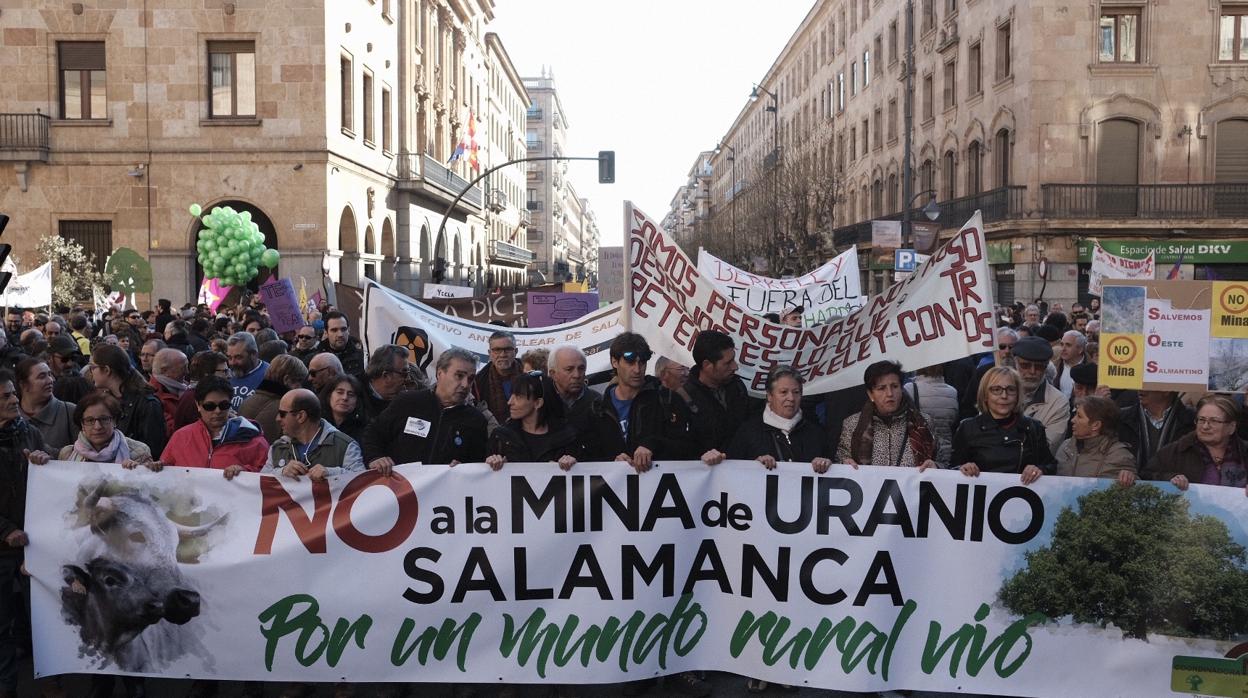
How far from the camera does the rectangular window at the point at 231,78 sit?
2659 centimetres

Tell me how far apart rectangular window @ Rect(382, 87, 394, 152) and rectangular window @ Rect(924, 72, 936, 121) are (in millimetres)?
20077

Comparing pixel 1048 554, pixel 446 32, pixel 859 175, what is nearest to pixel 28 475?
pixel 1048 554

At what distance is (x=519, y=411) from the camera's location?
5.66 metres

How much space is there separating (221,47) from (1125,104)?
2479 centimetres

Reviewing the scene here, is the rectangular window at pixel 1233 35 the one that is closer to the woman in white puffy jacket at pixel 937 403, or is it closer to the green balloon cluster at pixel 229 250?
the green balloon cluster at pixel 229 250

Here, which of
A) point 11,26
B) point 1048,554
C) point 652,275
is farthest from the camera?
point 11,26

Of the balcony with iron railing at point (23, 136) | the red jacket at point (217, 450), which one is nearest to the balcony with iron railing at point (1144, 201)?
the balcony with iron railing at point (23, 136)

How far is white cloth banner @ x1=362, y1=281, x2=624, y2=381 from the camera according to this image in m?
9.60

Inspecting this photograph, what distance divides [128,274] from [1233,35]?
30.1 metres

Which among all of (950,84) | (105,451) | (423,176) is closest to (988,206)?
(950,84)

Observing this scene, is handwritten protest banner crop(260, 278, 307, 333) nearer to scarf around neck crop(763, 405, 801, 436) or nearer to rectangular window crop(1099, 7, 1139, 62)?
scarf around neck crop(763, 405, 801, 436)

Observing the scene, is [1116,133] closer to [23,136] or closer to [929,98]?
[929,98]

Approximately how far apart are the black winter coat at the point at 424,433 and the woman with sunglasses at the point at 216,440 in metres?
0.60

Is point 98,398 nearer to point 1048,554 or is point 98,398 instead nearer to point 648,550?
point 648,550
